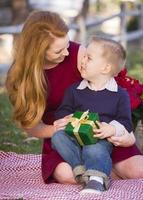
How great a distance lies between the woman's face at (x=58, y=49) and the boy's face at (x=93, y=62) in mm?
151

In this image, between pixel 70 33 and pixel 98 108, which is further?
pixel 70 33

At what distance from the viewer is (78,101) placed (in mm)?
4324

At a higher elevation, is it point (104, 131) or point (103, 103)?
point (103, 103)

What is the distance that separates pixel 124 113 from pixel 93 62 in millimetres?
371

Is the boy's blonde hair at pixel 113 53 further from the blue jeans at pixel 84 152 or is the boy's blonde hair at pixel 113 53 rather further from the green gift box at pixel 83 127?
the blue jeans at pixel 84 152

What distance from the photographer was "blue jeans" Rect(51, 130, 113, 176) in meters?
4.12

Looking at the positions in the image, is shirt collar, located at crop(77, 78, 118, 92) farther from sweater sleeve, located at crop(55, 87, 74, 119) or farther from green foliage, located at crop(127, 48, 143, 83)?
green foliage, located at crop(127, 48, 143, 83)

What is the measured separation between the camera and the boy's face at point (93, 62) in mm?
4227

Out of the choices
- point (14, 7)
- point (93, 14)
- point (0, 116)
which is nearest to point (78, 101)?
point (0, 116)

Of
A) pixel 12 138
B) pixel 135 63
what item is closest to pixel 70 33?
pixel 135 63

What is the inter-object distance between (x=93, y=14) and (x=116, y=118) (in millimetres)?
14617

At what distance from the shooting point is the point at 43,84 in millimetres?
4371

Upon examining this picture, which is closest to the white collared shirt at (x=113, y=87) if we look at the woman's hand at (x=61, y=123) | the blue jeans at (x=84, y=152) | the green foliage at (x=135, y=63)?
the blue jeans at (x=84, y=152)

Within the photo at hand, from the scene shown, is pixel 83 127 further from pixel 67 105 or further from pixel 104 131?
pixel 67 105
